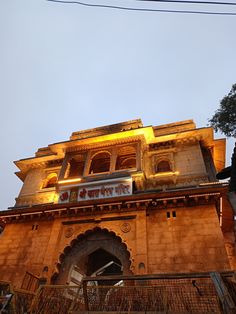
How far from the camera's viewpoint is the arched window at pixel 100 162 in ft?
51.4

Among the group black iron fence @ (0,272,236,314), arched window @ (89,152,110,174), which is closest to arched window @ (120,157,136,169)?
arched window @ (89,152,110,174)

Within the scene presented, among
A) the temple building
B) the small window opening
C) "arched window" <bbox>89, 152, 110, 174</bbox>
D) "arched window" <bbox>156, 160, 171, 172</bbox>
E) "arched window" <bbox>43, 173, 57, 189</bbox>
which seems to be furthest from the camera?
"arched window" <bbox>43, 173, 57, 189</bbox>

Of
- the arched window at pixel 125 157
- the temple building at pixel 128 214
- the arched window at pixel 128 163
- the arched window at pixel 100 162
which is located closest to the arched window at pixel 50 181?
the temple building at pixel 128 214

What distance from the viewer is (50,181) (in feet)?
54.7

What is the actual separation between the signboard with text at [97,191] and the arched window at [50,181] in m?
3.20

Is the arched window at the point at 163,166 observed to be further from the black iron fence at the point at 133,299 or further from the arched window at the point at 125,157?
the black iron fence at the point at 133,299

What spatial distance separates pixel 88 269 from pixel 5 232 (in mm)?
5126

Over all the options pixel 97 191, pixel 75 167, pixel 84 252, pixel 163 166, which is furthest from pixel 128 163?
pixel 84 252

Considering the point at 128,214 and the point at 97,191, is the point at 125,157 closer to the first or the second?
the point at 97,191

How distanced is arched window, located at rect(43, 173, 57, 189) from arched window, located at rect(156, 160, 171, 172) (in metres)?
7.21

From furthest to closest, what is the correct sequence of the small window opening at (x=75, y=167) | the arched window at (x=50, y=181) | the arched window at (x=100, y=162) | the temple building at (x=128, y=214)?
the arched window at (x=50, y=181), the small window opening at (x=75, y=167), the arched window at (x=100, y=162), the temple building at (x=128, y=214)

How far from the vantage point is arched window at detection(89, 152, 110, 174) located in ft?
51.4

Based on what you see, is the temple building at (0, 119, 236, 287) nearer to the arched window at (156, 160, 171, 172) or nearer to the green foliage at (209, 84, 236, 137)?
the arched window at (156, 160, 171, 172)

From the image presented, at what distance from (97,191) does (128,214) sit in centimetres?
219
